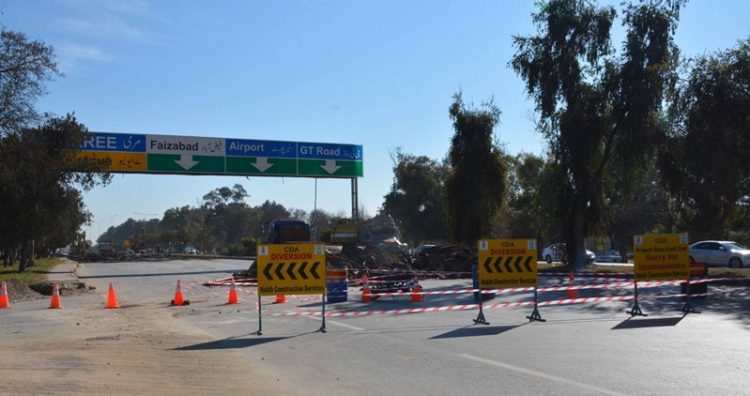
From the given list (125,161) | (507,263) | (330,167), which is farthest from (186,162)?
(507,263)

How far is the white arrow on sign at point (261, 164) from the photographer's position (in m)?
43.6

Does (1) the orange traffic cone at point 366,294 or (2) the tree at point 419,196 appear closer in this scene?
(1) the orange traffic cone at point 366,294

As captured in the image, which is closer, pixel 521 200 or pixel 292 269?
pixel 292 269

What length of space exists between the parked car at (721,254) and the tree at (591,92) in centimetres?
586

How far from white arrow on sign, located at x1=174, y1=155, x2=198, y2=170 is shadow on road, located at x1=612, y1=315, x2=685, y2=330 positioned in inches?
1261

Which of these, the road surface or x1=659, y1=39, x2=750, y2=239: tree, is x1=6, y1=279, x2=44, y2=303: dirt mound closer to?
the road surface

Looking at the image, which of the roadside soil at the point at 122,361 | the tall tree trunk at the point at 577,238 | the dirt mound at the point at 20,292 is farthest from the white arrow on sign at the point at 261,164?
the roadside soil at the point at 122,361

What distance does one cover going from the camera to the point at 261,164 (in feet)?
143

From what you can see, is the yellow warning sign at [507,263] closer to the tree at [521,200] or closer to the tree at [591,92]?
the tree at [591,92]

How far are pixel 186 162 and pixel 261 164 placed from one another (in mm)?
4556

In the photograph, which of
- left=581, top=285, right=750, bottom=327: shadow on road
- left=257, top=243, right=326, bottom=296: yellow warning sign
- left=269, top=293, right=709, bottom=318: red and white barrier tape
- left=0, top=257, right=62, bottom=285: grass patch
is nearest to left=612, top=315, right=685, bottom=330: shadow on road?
left=581, top=285, right=750, bottom=327: shadow on road

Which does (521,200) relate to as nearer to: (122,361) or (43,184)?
(43,184)

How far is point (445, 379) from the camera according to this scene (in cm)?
877

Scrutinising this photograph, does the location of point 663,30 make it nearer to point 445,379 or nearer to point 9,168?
point 445,379
